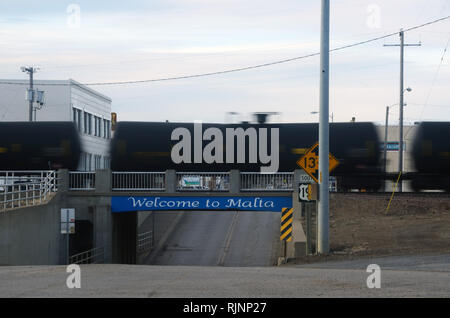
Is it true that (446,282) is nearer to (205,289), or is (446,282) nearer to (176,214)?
(205,289)

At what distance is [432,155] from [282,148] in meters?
9.13

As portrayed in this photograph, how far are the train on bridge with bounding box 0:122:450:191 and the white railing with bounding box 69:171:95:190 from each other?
672 cm

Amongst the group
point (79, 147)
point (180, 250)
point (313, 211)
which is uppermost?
point (79, 147)

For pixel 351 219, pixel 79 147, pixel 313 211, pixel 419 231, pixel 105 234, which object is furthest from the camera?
pixel 79 147

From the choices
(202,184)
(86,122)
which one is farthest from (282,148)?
(86,122)

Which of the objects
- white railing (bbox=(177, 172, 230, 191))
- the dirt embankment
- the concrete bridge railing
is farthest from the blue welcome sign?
the dirt embankment

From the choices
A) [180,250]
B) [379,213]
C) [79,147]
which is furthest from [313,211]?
[79,147]

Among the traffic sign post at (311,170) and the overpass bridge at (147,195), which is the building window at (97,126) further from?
the traffic sign post at (311,170)

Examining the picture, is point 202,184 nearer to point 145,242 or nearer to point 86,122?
point 145,242

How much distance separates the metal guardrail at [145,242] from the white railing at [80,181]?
9521 millimetres
